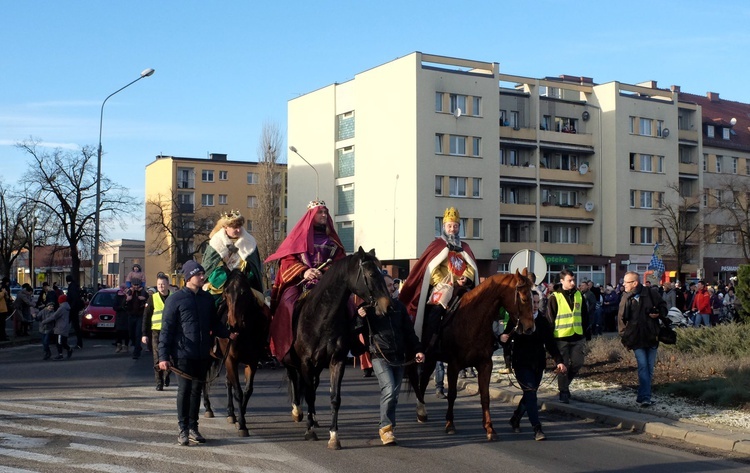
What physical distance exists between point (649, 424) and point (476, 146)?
49931 mm

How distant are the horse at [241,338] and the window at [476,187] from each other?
49798 millimetres

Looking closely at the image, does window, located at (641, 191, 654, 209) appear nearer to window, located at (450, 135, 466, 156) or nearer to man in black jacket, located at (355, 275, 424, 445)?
window, located at (450, 135, 466, 156)

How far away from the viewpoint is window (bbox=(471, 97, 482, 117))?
60.0 metres

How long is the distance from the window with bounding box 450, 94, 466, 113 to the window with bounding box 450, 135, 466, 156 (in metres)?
1.80

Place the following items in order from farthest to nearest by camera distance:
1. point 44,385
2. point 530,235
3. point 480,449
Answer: point 530,235 → point 44,385 → point 480,449

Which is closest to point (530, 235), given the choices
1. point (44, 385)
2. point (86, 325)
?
point (86, 325)

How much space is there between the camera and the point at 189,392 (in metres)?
9.91

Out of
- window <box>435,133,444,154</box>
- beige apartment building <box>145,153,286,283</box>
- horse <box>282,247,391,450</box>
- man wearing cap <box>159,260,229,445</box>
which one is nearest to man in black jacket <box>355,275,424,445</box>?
horse <box>282,247,391,450</box>

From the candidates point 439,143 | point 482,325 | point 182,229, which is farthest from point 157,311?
point 182,229

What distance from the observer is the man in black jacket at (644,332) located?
12.7 m

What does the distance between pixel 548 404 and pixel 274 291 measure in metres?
4.94

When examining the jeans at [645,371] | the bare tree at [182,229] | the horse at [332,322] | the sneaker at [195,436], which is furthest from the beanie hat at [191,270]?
the bare tree at [182,229]

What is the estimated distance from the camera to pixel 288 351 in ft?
34.0

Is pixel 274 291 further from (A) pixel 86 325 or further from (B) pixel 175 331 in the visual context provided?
(A) pixel 86 325
